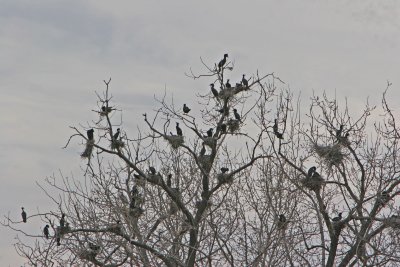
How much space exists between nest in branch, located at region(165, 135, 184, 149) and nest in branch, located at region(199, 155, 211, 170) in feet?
2.11

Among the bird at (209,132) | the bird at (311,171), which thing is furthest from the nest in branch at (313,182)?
the bird at (209,132)

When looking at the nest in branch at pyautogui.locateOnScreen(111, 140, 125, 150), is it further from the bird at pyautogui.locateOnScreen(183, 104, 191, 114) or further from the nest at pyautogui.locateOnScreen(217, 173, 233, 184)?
the bird at pyautogui.locateOnScreen(183, 104, 191, 114)

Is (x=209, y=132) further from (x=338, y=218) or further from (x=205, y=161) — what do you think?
(x=338, y=218)

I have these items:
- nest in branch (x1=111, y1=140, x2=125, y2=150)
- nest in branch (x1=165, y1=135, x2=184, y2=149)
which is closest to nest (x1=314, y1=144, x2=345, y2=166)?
nest in branch (x1=165, y1=135, x2=184, y2=149)

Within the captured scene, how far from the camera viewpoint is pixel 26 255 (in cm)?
1577

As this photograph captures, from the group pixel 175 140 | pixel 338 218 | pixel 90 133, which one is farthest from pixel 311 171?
pixel 90 133

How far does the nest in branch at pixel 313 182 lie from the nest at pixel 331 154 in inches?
20.9

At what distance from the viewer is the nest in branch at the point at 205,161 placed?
15119 millimetres

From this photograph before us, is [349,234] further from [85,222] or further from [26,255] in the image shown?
[26,255]

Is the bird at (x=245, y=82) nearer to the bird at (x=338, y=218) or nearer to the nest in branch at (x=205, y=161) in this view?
the nest in branch at (x=205, y=161)

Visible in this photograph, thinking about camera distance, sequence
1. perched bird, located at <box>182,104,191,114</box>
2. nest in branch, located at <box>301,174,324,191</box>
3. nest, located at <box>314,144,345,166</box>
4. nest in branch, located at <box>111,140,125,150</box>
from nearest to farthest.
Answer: nest in branch, located at <box>111,140,125,150</box>
nest in branch, located at <box>301,174,324,191</box>
nest, located at <box>314,144,345,166</box>
perched bird, located at <box>182,104,191,114</box>

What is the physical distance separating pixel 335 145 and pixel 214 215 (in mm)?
3747

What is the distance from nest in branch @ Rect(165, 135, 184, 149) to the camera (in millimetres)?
14891

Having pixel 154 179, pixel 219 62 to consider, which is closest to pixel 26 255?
pixel 154 179
